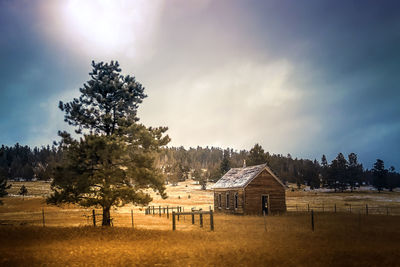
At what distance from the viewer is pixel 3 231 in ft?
57.0

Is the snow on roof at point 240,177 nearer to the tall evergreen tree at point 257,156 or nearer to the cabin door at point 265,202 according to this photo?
the cabin door at point 265,202

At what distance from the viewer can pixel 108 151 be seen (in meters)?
18.5

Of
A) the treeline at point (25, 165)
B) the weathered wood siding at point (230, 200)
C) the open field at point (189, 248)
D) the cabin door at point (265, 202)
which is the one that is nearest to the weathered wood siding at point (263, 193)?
the cabin door at point (265, 202)

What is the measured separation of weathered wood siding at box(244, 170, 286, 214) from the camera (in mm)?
36719

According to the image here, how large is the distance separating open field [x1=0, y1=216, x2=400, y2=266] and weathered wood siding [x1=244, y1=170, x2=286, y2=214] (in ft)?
57.2

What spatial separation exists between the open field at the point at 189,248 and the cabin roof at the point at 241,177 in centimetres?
1800

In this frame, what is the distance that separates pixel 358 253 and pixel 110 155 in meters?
14.8

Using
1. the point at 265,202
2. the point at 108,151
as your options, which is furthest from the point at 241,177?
the point at 108,151

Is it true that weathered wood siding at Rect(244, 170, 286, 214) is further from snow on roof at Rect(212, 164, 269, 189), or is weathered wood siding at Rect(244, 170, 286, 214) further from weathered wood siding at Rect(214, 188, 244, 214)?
weathered wood siding at Rect(214, 188, 244, 214)

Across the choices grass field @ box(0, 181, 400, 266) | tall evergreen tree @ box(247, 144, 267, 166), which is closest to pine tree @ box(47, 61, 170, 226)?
grass field @ box(0, 181, 400, 266)

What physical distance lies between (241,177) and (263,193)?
12.7 ft

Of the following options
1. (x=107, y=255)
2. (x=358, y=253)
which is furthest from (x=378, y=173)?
(x=107, y=255)

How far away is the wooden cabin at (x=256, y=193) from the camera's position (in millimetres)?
36719

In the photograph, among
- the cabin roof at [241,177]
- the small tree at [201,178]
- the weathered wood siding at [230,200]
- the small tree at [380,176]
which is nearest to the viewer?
the weathered wood siding at [230,200]
